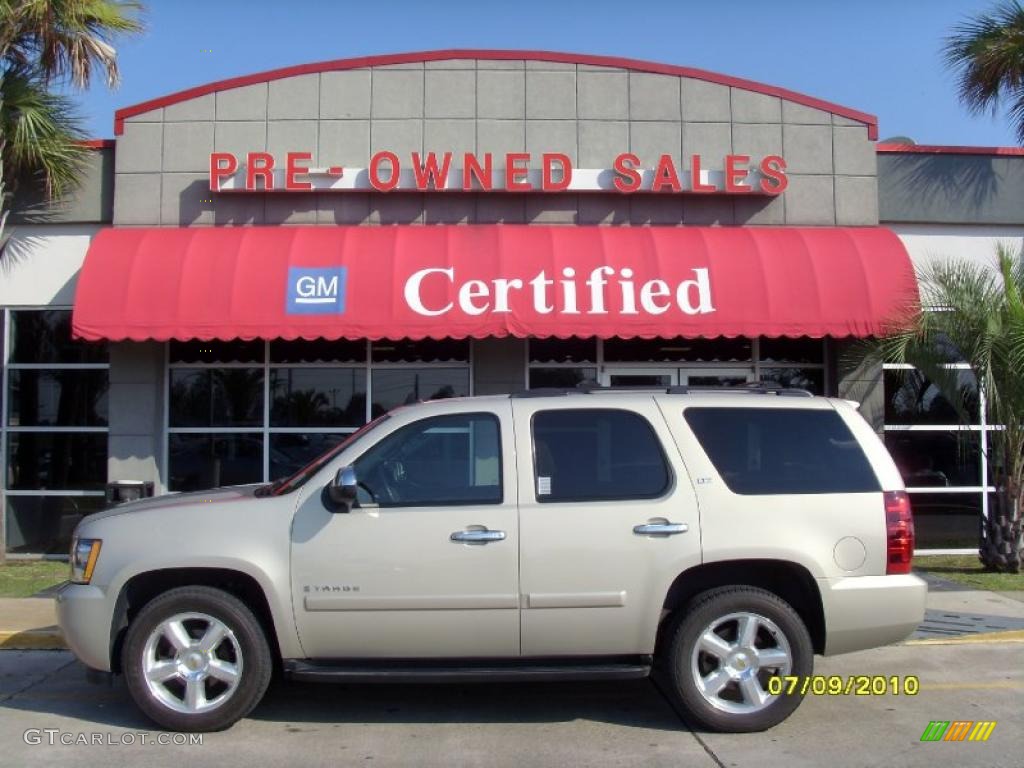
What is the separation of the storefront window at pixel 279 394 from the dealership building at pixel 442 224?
3cm

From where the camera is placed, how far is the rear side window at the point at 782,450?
5.52 meters

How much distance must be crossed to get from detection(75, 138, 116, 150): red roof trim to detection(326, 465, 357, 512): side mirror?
351 inches

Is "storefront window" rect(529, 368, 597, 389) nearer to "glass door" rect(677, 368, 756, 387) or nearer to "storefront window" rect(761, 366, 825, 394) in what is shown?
"glass door" rect(677, 368, 756, 387)

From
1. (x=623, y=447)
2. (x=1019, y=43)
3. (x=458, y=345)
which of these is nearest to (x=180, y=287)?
(x=458, y=345)

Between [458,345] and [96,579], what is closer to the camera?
[96,579]

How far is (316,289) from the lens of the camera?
10922 mm

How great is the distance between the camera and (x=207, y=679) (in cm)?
548

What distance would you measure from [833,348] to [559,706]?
307 inches

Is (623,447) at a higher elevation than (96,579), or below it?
higher

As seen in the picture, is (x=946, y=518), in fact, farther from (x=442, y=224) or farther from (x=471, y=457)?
(x=471, y=457)

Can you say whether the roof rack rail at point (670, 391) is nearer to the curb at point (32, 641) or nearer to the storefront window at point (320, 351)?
the curb at point (32, 641)

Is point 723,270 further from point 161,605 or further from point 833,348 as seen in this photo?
point 161,605

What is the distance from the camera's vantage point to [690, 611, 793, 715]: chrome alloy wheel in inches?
212
